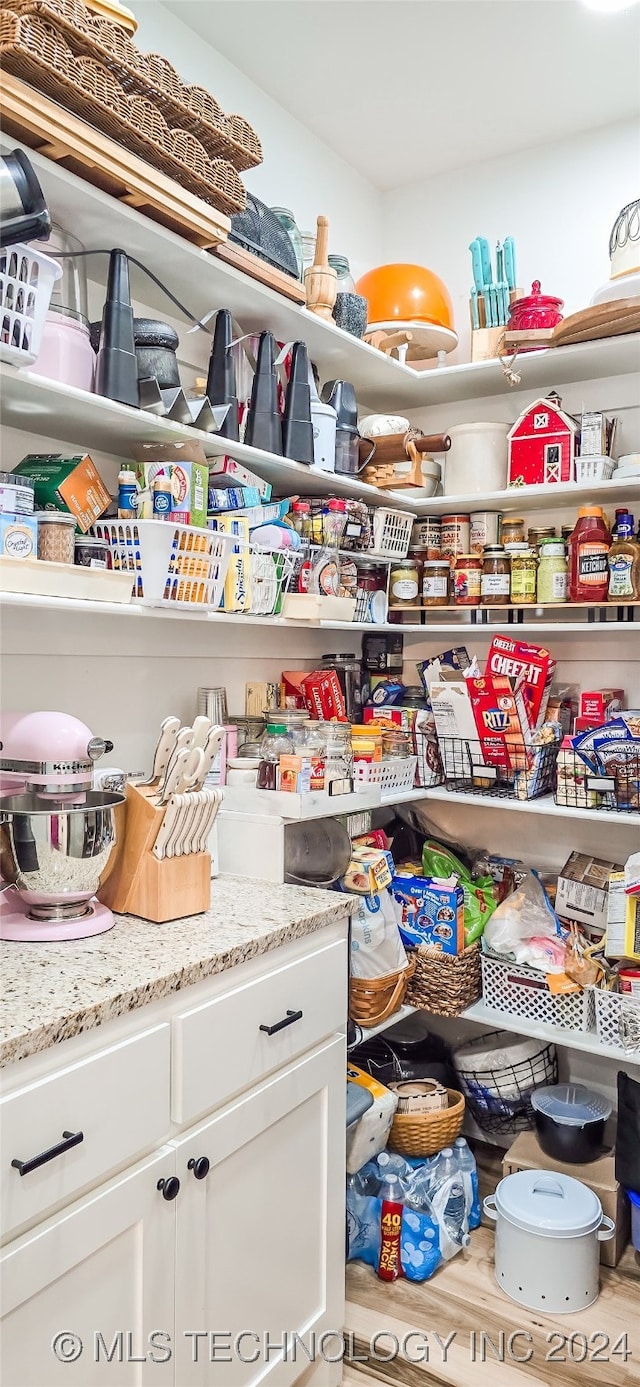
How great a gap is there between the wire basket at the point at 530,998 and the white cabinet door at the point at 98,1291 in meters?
1.19

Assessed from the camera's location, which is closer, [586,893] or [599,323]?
[599,323]

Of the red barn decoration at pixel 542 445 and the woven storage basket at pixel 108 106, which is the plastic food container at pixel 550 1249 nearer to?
the red barn decoration at pixel 542 445

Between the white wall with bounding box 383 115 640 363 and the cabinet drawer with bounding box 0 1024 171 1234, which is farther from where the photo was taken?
the white wall with bounding box 383 115 640 363

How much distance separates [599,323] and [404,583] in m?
0.82

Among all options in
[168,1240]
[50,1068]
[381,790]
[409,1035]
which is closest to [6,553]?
[50,1068]

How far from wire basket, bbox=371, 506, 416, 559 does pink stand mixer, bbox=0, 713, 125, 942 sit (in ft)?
3.78

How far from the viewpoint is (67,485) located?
1.53 m

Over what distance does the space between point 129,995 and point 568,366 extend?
1.93m

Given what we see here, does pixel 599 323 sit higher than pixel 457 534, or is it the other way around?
pixel 599 323

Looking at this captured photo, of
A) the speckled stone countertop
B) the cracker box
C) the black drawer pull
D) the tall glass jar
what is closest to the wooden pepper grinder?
the tall glass jar

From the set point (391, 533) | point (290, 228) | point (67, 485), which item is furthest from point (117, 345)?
point (391, 533)

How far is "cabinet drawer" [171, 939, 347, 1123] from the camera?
4.31ft

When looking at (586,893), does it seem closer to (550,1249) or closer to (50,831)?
(550,1249)

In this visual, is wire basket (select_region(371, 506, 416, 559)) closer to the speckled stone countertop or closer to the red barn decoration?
the red barn decoration
